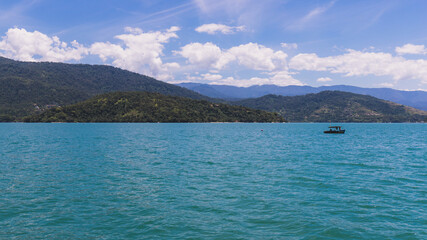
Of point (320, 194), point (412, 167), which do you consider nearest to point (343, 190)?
point (320, 194)

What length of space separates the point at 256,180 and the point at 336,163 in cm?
2234

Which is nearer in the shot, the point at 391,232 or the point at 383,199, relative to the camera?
the point at 391,232

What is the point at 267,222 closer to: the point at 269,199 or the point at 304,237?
the point at 304,237

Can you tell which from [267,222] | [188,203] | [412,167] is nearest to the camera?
[267,222]

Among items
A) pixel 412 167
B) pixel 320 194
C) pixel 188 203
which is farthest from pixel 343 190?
pixel 412 167

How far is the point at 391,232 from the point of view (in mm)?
19172

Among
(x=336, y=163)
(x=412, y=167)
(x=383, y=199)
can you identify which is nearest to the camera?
Result: (x=383, y=199)

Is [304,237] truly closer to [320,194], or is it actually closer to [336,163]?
[320,194]

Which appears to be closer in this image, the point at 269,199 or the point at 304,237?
the point at 304,237

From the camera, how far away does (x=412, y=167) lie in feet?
154

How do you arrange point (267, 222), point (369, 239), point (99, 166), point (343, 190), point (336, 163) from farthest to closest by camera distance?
point (336, 163) → point (99, 166) → point (343, 190) → point (267, 222) → point (369, 239)

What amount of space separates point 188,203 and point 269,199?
24.5 ft

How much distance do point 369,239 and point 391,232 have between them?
2.28 m

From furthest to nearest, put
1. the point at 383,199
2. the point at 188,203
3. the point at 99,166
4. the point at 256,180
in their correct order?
the point at 99,166
the point at 256,180
the point at 383,199
the point at 188,203
